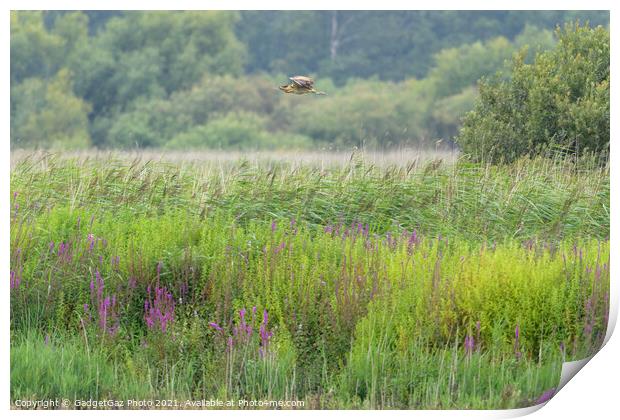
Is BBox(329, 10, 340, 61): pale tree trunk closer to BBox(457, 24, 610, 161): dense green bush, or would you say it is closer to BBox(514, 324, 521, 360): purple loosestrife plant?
BBox(457, 24, 610, 161): dense green bush

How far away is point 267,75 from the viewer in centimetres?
732

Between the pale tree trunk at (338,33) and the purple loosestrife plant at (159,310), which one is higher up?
the pale tree trunk at (338,33)

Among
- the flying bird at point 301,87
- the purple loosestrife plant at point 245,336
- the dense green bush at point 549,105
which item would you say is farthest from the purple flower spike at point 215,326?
the dense green bush at point 549,105

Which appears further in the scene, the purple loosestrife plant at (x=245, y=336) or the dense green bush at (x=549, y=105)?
the dense green bush at (x=549, y=105)

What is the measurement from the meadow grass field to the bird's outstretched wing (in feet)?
2.56

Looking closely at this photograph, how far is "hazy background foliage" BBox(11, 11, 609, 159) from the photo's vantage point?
642 cm

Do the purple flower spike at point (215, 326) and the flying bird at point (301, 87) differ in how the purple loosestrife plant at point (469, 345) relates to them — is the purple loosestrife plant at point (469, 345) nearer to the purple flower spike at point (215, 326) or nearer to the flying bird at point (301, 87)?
the purple flower spike at point (215, 326)

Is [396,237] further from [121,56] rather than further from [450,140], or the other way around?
[121,56]
